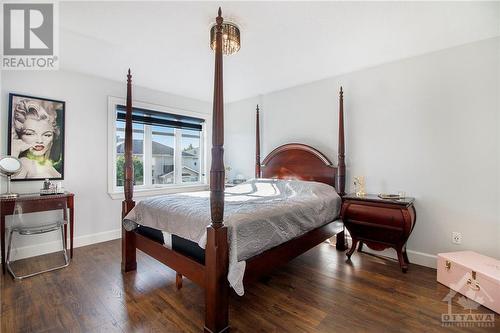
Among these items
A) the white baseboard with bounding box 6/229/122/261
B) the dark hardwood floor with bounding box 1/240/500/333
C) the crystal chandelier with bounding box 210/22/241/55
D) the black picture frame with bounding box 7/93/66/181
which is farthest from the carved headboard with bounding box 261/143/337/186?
the black picture frame with bounding box 7/93/66/181

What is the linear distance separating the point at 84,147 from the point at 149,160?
3.23ft

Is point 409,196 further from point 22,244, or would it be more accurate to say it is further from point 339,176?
point 22,244

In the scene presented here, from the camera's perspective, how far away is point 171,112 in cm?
Answer: 427

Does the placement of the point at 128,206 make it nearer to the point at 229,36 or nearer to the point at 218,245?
the point at 218,245

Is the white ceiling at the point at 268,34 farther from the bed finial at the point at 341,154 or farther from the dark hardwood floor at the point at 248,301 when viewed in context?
the dark hardwood floor at the point at 248,301

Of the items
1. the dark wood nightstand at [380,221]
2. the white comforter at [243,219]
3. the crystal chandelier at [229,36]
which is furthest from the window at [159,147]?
the dark wood nightstand at [380,221]

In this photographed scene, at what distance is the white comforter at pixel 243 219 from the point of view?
1.66 meters

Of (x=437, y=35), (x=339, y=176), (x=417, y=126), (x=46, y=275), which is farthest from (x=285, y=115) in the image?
(x=46, y=275)

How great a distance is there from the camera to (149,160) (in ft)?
13.5

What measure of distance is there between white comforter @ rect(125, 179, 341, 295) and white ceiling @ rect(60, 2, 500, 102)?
5.37ft

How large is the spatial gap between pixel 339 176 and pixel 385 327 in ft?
5.89

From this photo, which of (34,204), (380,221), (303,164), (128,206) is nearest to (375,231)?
(380,221)

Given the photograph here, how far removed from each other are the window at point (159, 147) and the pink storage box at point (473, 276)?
3901 mm

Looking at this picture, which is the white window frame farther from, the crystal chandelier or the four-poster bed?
the crystal chandelier
